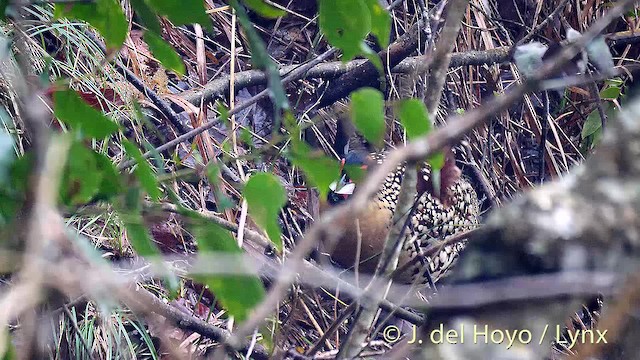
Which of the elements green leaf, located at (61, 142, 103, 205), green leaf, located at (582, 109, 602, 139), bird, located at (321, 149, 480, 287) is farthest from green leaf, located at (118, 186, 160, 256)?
green leaf, located at (582, 109, 602, 139)

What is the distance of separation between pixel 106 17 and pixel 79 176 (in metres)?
0.32

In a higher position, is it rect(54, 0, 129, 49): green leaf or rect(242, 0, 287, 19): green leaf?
rect(242, 0, 287, 19): green leaf

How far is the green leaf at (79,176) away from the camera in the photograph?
68cm

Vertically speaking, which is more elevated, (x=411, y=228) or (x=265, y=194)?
(x=265, y=194)

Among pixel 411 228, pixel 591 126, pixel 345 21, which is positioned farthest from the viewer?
pixel 591 126

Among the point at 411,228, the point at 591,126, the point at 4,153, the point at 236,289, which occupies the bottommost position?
the point at 411,228

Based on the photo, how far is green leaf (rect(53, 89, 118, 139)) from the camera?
816 mm

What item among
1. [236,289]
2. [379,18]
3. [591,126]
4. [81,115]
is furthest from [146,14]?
[591,126]

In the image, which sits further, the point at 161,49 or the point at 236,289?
the point at 161,49

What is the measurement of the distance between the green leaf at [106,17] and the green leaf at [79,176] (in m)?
0.23

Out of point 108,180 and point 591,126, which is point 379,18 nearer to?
point 108,180

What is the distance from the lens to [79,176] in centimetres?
72

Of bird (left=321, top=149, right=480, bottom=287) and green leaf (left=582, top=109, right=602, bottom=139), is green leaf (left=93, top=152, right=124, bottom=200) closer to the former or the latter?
bird (left=321, top=149, right=480, bottom=287)

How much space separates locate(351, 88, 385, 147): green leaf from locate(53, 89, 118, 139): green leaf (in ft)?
0.88
